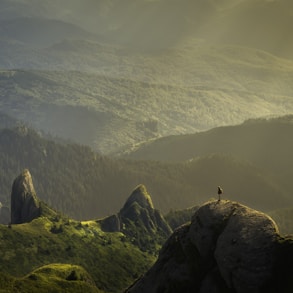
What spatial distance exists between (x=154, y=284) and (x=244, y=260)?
59.8ft

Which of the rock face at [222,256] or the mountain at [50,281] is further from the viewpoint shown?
the mountain at [50,281]

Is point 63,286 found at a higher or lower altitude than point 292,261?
lower

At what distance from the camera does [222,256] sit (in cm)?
7419

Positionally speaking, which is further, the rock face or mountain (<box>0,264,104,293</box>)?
mountain (<box>0,264,104,293</box>)

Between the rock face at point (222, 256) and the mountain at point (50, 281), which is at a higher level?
the rock face at point (222, 256)

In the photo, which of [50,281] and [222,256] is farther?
[50,281]

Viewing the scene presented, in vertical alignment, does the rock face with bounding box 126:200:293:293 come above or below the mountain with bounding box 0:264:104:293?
Answer: above

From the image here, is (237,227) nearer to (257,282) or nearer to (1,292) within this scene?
(257,282)

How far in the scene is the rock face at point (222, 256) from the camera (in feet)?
225

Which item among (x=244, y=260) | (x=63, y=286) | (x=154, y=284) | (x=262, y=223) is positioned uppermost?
(x=262, y=223)

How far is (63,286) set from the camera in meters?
141

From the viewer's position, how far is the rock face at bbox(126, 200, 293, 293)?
6862cm

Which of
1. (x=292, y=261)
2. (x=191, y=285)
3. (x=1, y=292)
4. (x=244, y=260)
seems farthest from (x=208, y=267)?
(x=1, y=292)

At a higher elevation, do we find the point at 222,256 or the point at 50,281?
the point at 222,256
